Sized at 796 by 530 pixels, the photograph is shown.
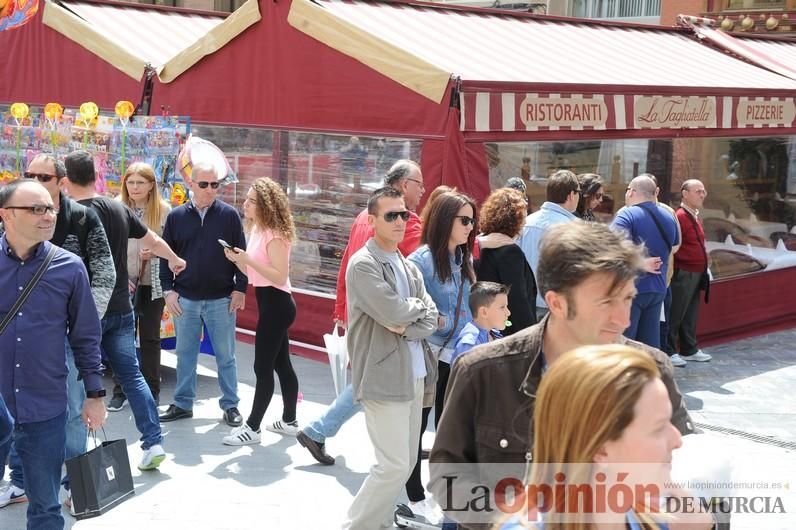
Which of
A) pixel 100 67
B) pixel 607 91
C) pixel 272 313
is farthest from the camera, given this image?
pixel 100 67

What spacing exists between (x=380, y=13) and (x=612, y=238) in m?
7.04

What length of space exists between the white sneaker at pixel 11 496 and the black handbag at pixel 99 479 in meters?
0.49

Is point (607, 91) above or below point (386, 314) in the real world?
above

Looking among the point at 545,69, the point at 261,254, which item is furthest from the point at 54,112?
the point at 545,69

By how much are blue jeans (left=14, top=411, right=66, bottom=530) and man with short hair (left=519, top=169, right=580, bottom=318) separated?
379cm

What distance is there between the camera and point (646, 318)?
7992mm

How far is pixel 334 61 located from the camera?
8.55 m

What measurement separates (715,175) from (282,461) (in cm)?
664

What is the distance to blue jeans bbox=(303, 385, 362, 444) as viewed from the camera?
577 centimetres

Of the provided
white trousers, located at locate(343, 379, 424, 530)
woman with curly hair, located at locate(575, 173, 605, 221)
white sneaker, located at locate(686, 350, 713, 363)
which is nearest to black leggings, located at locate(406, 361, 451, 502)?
white trousers, located at locate(343, 379, 424, 530)

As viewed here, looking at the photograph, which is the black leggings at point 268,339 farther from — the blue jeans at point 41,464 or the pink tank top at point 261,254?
the blue jeans at point 41,464

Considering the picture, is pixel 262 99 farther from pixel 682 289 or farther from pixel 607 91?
pixel 682 289

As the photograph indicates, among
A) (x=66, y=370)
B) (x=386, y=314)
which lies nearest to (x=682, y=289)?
(x=386, y=314)

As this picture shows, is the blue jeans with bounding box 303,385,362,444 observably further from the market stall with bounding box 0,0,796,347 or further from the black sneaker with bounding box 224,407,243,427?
the market stall with bounding box 0,0,796,347
